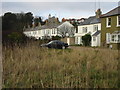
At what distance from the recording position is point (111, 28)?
23453 millimetres

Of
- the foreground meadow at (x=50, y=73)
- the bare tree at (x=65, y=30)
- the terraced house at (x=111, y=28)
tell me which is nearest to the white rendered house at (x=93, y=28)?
the terraced house at (x=111, y=28)

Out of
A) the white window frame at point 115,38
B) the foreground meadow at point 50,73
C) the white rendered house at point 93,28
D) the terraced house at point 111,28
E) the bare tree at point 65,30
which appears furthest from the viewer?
the bare tree at point 65,30

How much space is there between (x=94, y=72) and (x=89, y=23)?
1163 inches

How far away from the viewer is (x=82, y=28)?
3488 cm

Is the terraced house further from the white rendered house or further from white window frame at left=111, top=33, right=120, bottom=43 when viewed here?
the white rendered house

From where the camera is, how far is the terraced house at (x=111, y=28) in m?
22.2

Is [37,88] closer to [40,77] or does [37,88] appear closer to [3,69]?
[40,77]

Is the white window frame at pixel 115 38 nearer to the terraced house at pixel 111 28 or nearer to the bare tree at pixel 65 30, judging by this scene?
the terraced house at pixel 111 28

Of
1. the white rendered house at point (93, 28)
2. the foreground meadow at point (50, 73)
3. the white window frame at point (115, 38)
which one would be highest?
the white rendered house at point (93, 28)

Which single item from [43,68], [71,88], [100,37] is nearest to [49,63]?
[43,68]

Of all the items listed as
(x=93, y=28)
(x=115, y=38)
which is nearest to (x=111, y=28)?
(x=115, y=38)

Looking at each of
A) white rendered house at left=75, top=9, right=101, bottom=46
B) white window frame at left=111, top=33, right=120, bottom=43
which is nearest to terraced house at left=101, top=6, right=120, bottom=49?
white window frame at left=111, top=33, right=120, bottom=43

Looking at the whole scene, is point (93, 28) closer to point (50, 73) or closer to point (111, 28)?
point (111, 28)

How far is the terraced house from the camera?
874 inches
